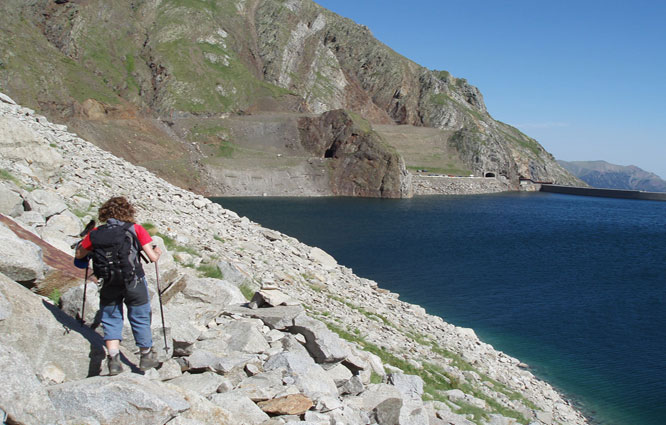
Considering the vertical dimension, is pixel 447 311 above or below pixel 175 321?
below

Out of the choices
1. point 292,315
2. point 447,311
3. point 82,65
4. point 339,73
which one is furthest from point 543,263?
point 339,73

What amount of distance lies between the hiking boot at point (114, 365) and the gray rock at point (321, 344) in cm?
398

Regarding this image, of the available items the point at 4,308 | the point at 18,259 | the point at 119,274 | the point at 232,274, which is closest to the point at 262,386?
the point at 119,274

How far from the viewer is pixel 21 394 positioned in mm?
5562

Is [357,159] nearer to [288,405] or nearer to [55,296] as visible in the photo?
[55,296]

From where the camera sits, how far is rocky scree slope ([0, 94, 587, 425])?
6.70 metres

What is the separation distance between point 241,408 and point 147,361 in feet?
5.77

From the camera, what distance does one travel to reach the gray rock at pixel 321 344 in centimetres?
1047

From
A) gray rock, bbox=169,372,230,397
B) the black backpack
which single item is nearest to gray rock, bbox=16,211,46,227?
the black backpack

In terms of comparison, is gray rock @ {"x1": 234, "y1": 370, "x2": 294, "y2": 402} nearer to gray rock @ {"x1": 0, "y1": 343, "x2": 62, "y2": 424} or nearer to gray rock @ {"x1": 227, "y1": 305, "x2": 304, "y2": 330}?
gray rock @ {"x1": 227, "y1": 305, "x2": 304, "y2": 330}

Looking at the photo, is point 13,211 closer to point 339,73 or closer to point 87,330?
point 87,330

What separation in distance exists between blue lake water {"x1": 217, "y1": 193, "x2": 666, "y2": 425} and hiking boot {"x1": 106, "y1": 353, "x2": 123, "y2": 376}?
18.7m

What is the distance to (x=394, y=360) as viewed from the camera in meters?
15.3

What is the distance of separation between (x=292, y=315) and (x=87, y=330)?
447 cm
